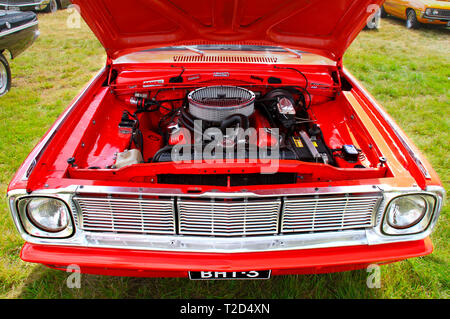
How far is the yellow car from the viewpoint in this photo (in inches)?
289

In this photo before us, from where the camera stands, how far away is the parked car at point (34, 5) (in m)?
6.10

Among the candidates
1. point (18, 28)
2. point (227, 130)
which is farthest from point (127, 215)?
point (18, 28)

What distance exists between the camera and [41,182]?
58.7 inches

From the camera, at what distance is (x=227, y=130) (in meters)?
1.89

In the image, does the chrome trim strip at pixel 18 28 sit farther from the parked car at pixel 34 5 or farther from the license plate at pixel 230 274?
the license plate at pixel 230 274

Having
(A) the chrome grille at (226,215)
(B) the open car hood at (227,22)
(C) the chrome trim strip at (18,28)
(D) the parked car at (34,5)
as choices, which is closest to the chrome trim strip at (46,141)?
(A) the chrome grille at (226,215)

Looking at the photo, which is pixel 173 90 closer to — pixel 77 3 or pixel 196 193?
pixel 77 3

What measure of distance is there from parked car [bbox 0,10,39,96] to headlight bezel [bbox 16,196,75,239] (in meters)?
3.73

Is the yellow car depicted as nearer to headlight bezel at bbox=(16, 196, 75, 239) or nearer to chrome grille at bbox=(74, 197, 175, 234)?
chrome grille at bbox=(74, 197, 175, 234)

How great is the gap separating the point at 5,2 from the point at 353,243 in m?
7.28

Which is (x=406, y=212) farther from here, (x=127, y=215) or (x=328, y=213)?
(x=127, y=215)

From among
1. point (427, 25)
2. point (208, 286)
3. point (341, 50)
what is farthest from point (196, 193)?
point (427, 25)

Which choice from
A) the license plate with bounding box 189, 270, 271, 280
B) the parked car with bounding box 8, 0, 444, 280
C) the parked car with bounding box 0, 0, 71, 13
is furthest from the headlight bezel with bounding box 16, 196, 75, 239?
the parked car with bounding box 0, 0, 71, 13

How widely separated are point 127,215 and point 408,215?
1369mm
